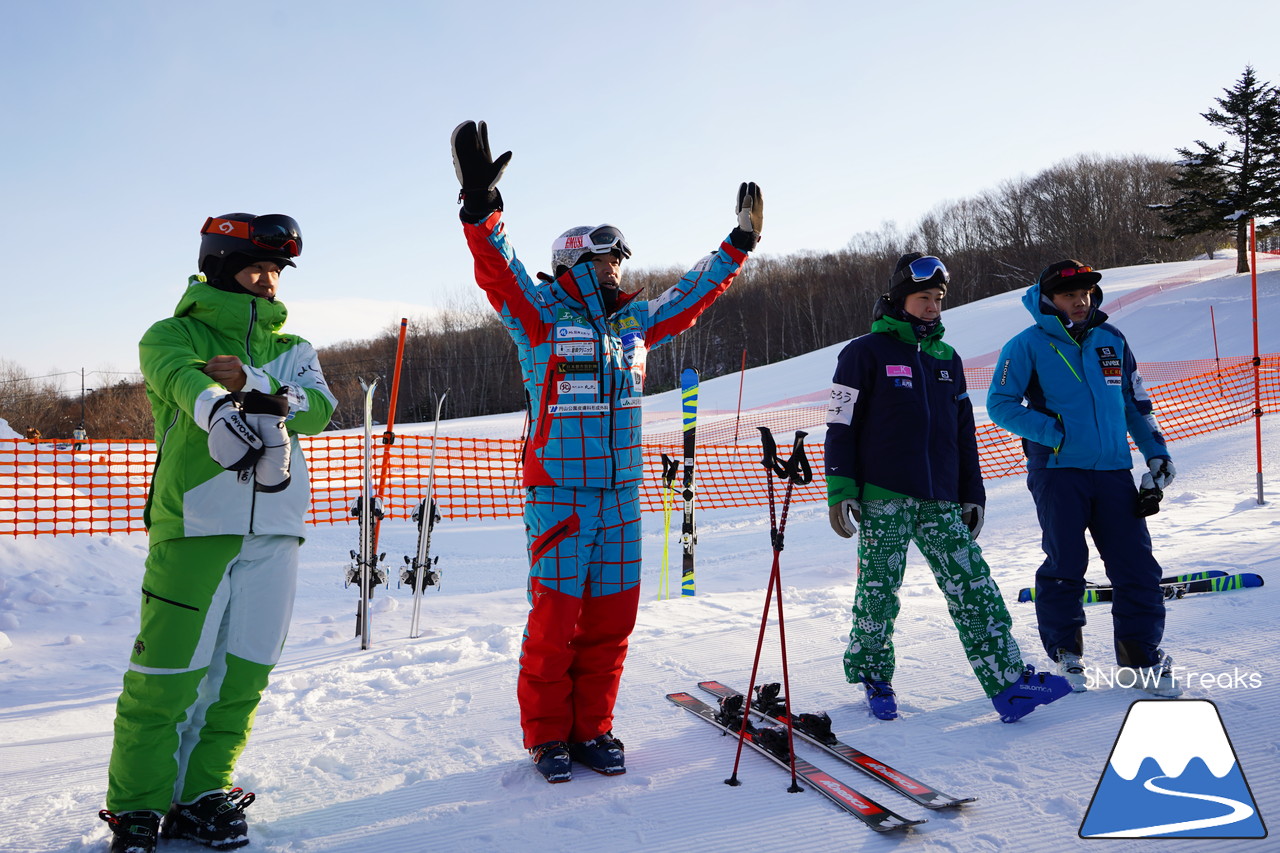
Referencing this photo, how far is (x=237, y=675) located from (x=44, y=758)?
134 centimetres

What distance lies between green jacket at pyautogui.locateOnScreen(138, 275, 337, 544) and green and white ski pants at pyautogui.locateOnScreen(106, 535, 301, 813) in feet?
0.25

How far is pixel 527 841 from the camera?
2229mm

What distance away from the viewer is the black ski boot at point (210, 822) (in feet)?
7.27

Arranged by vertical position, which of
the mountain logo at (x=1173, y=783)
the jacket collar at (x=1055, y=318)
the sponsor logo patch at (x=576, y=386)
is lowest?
the mountain logo at (x=1173, y=783)

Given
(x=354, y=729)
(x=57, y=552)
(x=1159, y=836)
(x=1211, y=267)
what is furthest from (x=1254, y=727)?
(x=1211, y=267)

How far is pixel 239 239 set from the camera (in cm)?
240

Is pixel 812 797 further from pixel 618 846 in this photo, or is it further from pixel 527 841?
pixel 527 841

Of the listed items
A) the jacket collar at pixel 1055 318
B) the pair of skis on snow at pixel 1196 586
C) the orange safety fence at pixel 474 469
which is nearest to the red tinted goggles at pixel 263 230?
the jacket collar at pixel 1055 318

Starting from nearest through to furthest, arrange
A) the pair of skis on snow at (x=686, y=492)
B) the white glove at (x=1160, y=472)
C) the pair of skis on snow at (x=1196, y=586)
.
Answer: the white glove at (x=1160, y=472), the pair of skis on snow at (x=1196, y=586), the pair of skis on snow at (x=686, y=492)

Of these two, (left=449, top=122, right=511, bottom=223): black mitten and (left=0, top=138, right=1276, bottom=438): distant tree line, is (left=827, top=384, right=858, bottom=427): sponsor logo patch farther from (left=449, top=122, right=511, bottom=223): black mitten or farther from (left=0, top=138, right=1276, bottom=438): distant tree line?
(left=0, top=138, right=1276, bottom=438): distant tree line

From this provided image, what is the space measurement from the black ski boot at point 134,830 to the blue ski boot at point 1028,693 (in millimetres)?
2733

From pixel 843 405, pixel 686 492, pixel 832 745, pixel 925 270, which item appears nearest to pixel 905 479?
pixel 843 405

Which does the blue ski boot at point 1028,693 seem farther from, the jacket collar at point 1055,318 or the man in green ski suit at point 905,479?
the jacket collar at point 1055,318

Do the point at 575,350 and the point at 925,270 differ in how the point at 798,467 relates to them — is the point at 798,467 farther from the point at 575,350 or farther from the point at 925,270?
the point at 925,270
